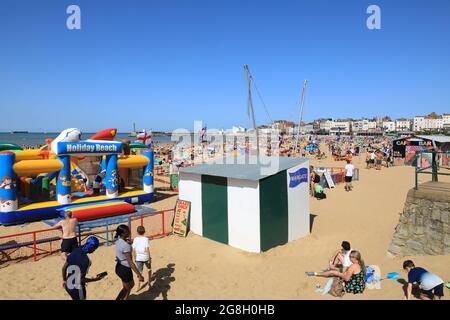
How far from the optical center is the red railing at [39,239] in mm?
7207

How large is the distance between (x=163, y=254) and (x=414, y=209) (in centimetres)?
575

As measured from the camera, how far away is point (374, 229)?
29.5 ft

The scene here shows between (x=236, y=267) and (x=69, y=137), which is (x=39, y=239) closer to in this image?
(x=69, y=137)

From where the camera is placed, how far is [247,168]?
8.91m

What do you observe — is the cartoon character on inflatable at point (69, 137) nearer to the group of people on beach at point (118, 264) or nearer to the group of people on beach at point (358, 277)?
the group of people on beach at point (118, 264)

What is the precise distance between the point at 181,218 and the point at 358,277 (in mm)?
5073

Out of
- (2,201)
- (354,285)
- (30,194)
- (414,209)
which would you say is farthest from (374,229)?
(30,194)

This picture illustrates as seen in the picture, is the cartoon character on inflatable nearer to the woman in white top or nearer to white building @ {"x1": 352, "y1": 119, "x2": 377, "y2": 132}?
the woman in white top

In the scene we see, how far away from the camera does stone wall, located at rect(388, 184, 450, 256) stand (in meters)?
6.45

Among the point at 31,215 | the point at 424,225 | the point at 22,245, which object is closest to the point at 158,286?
the point at 22,245

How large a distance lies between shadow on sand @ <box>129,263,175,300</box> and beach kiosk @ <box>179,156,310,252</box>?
187 cm

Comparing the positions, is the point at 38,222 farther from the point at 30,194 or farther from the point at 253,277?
the point at 253,277

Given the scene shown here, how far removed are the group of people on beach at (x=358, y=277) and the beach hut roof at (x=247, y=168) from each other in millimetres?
2424

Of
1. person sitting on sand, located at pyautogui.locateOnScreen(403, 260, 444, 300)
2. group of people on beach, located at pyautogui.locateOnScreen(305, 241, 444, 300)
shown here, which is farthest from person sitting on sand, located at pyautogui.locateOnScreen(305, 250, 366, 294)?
person sitting on sand, located at pyautogui.locateOnScreen(403, 260, 444, 300)
